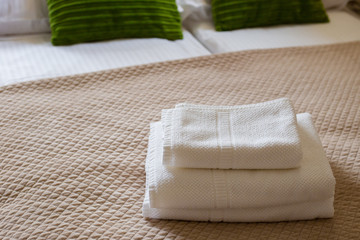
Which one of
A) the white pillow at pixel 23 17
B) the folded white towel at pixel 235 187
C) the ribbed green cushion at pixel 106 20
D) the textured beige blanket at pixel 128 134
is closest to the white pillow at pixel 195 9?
the ribbed green cushion at pixel 106 20

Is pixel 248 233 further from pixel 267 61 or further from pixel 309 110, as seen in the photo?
pixel 267 61

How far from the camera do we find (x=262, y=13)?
1991 millimetres

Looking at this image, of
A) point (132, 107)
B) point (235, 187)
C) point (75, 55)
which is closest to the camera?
point (235, 187)

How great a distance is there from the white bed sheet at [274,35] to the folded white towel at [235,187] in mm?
941

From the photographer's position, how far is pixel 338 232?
3.16 feet

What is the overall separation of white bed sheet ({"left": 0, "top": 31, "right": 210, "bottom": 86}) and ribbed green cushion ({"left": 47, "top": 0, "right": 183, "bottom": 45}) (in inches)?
1.3

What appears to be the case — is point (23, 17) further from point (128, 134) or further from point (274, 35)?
point (274, 35)

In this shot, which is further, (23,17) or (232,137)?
(23,17)

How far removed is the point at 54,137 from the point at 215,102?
0.50 metres

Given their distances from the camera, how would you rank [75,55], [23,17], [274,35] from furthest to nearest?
[274,35]
[23,17]
[75,55]

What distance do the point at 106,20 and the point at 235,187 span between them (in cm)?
108

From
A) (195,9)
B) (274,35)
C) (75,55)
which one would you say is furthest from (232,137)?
(195,9)

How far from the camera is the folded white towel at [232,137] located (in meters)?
0.94

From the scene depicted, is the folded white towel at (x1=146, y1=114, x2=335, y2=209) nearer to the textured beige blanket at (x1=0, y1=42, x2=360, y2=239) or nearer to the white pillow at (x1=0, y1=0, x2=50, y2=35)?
the textured beige blanket at (x1=0, y1=42, x2=360, y2=239)
